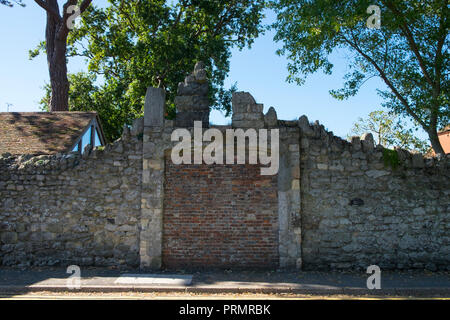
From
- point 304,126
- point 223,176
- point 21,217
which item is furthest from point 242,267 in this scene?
point 21,217

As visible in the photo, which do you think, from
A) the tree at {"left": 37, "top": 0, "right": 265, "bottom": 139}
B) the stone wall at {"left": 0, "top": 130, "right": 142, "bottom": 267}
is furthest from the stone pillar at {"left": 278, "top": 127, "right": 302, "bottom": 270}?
the tree at {"left": 37, "top": 0, "right": 265, "bottom": 139}

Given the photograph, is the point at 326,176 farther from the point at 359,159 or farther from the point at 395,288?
the point at 395,288

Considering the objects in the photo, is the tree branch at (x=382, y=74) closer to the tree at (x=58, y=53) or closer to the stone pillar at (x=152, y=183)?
the stone pillar at (x=152, y=183)

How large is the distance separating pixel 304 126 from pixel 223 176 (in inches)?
87.9

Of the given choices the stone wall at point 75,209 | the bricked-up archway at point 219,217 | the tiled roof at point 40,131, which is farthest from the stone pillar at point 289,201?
the tiled roof at point 40,131

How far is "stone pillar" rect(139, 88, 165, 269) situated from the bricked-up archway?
0.17 metres

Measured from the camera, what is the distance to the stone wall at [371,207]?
8570 millimetres

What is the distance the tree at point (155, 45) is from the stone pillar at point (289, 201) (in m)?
10.9

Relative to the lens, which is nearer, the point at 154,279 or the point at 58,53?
the point at 154,279

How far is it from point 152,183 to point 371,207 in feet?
16.7

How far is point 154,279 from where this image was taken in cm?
756

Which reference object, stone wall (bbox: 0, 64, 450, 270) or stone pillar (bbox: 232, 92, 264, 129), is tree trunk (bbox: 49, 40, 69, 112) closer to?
stone wall (bbox: 0, 64, 450, 270)

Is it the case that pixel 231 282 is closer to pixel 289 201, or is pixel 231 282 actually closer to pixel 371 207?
pixel 289 201

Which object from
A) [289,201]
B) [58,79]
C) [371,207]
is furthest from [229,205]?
[58,79]
